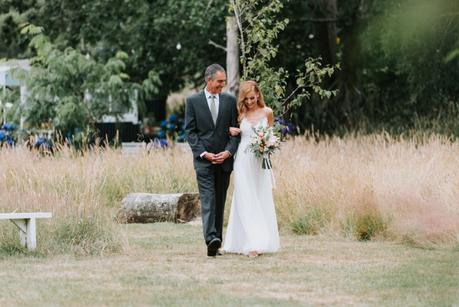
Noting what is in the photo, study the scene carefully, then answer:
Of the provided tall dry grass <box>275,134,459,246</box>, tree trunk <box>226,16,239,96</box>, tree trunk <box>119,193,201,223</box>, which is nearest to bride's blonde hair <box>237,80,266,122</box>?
tall dry grass <box>275,134,459,246</box>

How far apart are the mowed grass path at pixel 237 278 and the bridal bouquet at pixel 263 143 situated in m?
0.93

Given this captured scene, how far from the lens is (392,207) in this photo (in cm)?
1154

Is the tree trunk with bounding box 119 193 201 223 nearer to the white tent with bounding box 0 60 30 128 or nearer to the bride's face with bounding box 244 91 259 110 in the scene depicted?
the bride's face with bounding box 244 91 259 110

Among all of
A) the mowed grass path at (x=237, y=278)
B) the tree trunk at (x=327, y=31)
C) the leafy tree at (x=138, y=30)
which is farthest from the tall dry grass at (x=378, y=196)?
the leafy tree at (x=138, y=30)

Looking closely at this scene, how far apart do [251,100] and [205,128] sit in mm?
551

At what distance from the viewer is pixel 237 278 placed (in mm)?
8461

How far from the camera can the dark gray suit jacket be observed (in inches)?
398

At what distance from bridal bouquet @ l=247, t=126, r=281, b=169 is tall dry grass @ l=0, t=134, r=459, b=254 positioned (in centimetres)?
155

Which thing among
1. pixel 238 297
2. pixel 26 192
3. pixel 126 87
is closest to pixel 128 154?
pixel 26 192

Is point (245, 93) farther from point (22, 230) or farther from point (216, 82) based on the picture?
point (22, 230)

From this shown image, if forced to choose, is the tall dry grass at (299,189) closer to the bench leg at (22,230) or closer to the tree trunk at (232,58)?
the bench leg at (22,230)

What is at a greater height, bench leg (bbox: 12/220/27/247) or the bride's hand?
the bride's hand

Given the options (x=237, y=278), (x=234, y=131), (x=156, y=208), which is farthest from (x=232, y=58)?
(x=237, y=278)

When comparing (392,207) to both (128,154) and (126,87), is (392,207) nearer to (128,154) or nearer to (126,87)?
(128,154)
